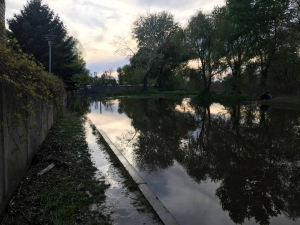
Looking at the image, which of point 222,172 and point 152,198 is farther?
point 222,172

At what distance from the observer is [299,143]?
26.1ft

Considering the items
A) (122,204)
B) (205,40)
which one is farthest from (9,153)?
(205,40)

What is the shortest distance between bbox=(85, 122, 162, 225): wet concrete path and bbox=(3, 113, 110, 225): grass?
0.14m

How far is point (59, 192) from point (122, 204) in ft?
3.76

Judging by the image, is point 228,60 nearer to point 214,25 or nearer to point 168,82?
point 214,25

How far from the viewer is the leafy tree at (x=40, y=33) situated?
74.6 ft

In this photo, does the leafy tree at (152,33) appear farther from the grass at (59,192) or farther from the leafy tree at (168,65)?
the grass at (59,192)

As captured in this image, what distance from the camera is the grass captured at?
A: 3432 millimetres

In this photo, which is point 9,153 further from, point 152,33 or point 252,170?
point 152,33

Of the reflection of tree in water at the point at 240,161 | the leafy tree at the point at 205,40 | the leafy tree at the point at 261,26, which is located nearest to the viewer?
the reflection of tree in water at the point at 240,161

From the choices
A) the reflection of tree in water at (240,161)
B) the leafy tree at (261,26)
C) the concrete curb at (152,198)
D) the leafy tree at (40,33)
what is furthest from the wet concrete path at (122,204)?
the leafy tree at (261,26)

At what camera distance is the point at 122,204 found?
12.8 feet

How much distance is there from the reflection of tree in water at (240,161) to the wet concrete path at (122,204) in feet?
3.37

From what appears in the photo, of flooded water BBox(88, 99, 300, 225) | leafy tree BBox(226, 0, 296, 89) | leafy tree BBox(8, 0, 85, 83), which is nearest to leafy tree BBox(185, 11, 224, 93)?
leafy tree BBox(226, 0, 296, 89)
